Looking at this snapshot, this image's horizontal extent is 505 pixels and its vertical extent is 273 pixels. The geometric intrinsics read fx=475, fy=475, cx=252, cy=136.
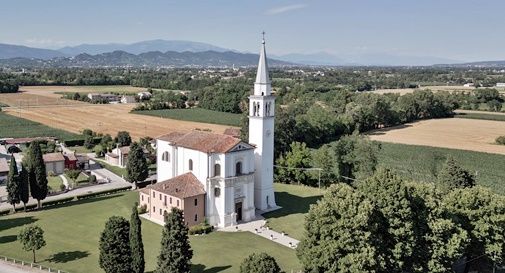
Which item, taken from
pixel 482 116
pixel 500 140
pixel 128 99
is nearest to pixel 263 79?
pixel 500 140

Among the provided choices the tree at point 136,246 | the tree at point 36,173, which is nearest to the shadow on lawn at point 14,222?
the tree at point 36,173

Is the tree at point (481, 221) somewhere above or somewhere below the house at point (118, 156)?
above

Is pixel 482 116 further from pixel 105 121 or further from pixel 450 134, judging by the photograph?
pixel 105 121

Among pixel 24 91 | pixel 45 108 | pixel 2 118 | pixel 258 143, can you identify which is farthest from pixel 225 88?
pixel 258 143

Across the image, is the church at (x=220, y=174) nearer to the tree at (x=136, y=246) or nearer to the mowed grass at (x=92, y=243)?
the mowed grass at (x=92, y=243)

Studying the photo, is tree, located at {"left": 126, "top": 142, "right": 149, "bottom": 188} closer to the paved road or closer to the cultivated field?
the paved road

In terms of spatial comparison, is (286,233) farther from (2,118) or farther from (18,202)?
(2,118)

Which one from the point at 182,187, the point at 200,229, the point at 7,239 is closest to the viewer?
the point at 7,239
